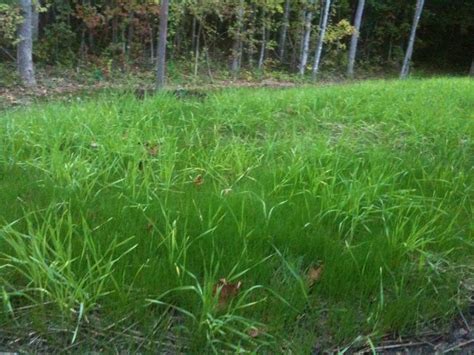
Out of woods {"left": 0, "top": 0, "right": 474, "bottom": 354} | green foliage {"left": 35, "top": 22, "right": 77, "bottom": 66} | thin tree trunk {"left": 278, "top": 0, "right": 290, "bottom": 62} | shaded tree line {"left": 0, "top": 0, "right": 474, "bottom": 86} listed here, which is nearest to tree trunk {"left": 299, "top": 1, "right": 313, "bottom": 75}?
shaded tree line {"left": 0, "top": 0, "right": 474, "bottom": 86}

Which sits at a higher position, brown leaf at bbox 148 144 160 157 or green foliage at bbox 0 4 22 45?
green foliage at bbox 0 4 22 45

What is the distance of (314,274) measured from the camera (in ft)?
7.54

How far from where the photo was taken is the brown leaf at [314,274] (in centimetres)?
225

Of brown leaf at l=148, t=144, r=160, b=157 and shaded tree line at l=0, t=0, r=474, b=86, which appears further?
shaded tree line at l=0, t=0, r=474, b=86

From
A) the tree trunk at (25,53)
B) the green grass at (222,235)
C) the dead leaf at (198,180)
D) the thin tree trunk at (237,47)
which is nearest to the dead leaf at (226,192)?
the green grass at (222,235)

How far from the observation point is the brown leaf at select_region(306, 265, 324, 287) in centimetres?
225

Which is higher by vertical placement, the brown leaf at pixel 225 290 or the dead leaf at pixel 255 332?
the brown leaf at pixel 225 290

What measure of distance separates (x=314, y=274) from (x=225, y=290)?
0.44m

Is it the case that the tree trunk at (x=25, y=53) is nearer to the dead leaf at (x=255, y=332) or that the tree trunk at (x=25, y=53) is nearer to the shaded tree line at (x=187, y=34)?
the shaded tree line at (x=187, y=34)

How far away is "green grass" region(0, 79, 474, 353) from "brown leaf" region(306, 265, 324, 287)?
24mm

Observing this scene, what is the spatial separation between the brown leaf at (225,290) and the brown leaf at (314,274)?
32 cm

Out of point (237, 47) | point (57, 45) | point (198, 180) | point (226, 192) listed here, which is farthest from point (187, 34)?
point (226, 192)

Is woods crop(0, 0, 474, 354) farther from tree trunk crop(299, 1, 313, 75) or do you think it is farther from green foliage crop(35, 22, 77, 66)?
tree trunk crop(299, 1, 313, 75)

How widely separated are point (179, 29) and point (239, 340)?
14058 millimetres
